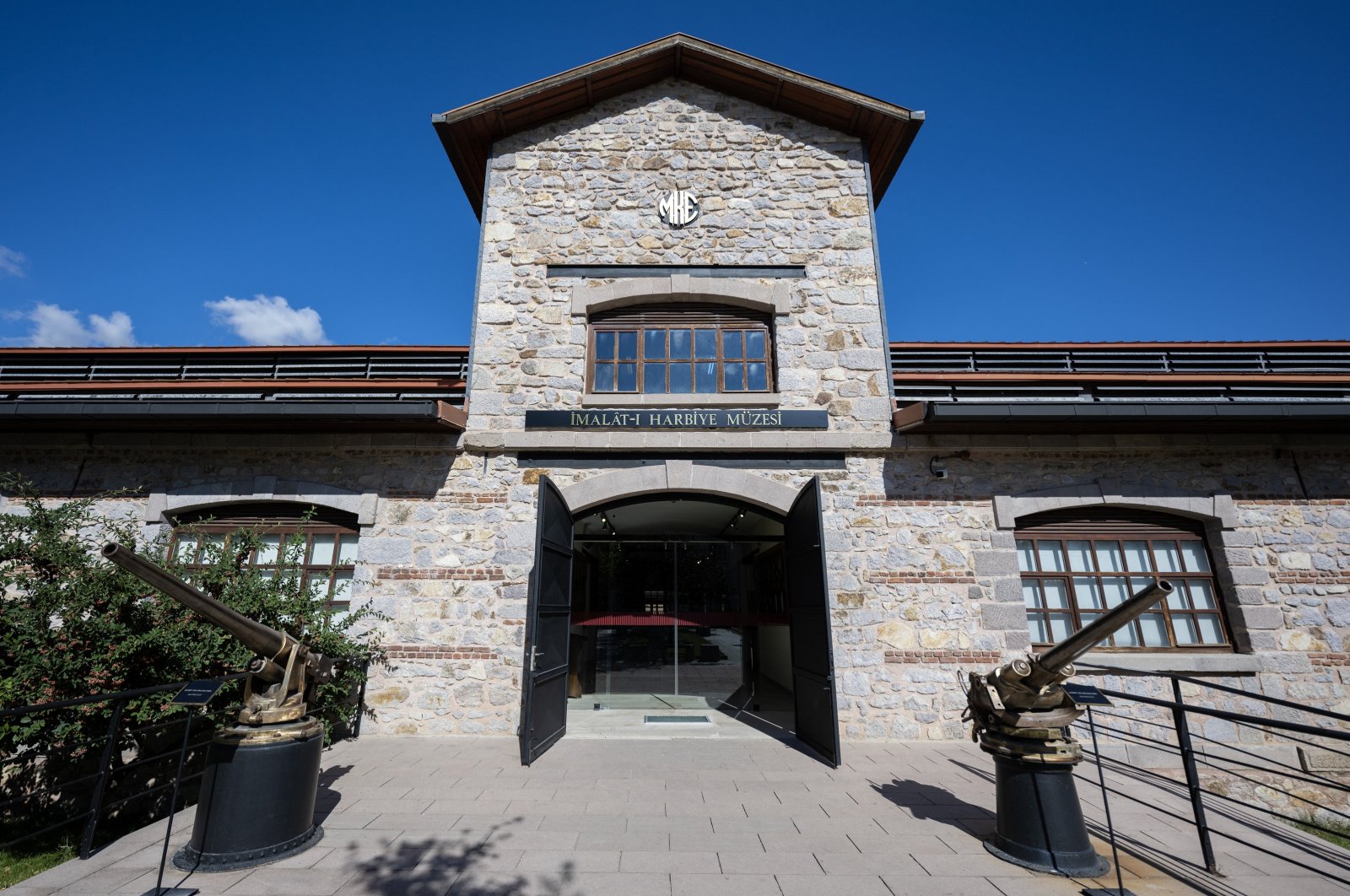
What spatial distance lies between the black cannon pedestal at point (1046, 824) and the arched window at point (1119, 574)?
3.67m

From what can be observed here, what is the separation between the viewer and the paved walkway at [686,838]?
3.51m

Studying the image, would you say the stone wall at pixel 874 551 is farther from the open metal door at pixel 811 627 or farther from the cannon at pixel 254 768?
the cannon at pixel 254 768

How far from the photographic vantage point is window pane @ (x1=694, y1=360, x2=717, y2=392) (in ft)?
25.7

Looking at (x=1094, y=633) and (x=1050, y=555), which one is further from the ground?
(x=1050, y=555)

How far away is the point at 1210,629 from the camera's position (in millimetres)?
7062

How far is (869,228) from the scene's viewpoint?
27.2 ft

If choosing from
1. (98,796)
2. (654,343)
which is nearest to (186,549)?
(98,796)

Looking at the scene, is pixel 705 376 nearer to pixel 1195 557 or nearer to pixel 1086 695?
pixel 1086 695

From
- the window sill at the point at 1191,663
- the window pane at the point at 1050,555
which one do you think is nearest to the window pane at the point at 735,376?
the window pane at the point at 1050,555

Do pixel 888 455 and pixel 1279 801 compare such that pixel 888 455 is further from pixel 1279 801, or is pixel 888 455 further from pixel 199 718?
pixel 199 718

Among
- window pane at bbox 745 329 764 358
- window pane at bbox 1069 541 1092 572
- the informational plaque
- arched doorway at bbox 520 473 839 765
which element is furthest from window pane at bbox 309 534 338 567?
window pane at bbox 1069 541 1092 572

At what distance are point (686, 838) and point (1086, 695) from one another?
9.35 ft

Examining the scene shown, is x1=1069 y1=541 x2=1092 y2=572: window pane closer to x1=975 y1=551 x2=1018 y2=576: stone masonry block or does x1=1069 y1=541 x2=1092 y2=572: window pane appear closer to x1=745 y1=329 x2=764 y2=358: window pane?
x1=975 y1=551 x2=1018 y2=576: stone masonry block

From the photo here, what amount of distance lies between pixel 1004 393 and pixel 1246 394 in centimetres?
319
